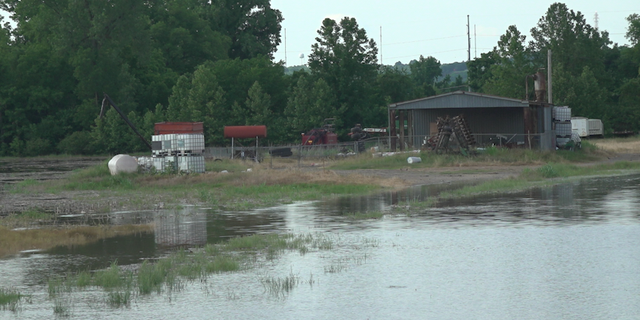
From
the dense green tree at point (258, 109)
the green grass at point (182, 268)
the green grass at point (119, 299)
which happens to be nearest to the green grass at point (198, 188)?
the green grass at point (182, 268)

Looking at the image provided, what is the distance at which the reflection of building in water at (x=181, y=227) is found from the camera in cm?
2002

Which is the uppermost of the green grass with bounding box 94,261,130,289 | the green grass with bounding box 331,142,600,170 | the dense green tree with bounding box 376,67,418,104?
the dense green tree with bounding box 376,67,418,104

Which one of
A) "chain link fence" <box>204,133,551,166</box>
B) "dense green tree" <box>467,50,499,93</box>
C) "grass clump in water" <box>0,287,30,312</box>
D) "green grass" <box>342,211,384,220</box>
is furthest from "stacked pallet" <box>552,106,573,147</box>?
"dense green tree" <box>467,50,499,93</box>

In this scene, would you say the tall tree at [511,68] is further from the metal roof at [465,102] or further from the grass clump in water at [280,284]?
the grass clump in water at [280,284]

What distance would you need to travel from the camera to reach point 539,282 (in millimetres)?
14047

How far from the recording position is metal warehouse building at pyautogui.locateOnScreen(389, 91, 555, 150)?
50.1 metres

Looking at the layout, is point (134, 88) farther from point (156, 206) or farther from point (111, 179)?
point (156, 206)

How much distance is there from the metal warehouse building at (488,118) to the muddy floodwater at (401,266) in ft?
80.1

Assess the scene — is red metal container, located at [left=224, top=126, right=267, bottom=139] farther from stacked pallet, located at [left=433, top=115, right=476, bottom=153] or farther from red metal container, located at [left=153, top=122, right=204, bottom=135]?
stacked pallet, located at [left=433, top=115, right=476, bottom=153]

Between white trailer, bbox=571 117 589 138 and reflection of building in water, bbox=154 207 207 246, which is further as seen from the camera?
white trailer, bbox=571 117 589 138

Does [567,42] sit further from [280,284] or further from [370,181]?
[280,284]

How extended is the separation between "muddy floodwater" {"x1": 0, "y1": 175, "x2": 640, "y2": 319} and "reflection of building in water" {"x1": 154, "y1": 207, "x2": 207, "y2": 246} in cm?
3

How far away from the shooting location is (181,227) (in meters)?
22.8

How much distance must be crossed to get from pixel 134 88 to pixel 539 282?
84153 millimetres
